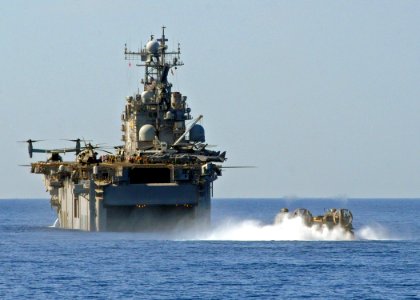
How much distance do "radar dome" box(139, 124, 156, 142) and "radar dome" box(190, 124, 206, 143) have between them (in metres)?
5.03

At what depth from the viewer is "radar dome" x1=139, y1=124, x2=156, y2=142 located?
104 metres

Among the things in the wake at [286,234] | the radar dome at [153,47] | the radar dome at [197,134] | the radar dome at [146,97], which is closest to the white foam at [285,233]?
the wake at [286,234]

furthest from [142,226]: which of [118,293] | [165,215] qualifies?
[118,293]

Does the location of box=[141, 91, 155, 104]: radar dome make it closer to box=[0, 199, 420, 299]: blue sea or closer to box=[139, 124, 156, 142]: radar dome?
box=[139, 124, 156, 142]: radar dome

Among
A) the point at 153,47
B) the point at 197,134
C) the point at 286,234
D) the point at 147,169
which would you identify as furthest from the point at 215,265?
the point at 153,47

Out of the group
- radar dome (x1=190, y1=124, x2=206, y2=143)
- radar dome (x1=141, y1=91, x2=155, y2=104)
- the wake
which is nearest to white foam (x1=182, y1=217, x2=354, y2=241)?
the wake

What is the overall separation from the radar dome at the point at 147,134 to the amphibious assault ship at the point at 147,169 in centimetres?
9

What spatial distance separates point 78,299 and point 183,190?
133ft

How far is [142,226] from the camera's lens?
96.3m

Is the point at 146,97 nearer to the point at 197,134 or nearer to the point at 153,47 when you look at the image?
the point at 153,47

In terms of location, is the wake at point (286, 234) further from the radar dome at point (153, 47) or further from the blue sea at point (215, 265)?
the radar dome at point (153, 47)

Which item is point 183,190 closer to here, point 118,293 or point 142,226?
point 142,226

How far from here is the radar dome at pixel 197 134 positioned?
108m

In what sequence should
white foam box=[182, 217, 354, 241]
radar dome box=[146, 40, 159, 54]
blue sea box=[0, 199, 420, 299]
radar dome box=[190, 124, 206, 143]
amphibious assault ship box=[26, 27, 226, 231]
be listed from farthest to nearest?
radar dome box=[146, 40, 159, 54] < radar dome box=[190, 124, 206, 143] < amphibious assault ship box=[26, 27, 226, 231] < white foam box=[182, 217, 354, 241] < blue sea box=[0, 199, 420, 299]
